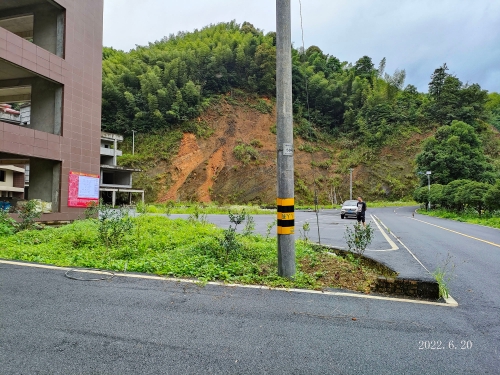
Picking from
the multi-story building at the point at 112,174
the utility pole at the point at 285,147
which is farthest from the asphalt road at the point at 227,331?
the multi-story building at the point at 112,174

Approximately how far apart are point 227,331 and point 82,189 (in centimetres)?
1531

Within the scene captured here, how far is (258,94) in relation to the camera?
211ft

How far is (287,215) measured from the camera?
562 centimetres

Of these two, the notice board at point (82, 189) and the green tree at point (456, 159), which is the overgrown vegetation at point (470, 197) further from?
the notice board at point (82, 189)

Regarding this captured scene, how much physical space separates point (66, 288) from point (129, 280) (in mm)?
933

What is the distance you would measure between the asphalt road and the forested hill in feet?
177

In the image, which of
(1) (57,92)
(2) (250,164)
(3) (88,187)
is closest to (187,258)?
(3) (88,187)

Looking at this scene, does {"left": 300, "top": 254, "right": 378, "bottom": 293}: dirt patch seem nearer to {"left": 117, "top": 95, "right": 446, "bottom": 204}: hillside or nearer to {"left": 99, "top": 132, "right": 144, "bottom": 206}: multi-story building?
{"left": 99, "top": 132, "right": 144, "bottom": 206}: multi-story building

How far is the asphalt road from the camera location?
9.38 ft

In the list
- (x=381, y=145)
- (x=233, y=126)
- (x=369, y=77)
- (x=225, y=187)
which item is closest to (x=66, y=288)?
(x=225, y=187)

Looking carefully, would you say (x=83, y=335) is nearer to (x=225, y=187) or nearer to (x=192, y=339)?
(x=192, y=339)

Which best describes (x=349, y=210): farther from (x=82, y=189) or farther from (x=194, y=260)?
(x=194, y=260)

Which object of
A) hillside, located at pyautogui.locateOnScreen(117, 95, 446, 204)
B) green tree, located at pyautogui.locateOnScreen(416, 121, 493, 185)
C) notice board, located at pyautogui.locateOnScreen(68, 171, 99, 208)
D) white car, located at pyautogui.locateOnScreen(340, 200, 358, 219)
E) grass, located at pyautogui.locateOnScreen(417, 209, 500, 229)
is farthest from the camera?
hillside, located at pyautogui.locateOnScreen(117, 95, 446, 204)

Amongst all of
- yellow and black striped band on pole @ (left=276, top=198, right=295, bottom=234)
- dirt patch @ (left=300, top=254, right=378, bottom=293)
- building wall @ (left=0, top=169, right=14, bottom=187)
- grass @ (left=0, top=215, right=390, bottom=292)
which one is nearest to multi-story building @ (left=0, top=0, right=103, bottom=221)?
grass @ (left=0, top=215, right=390, bottom=292)
